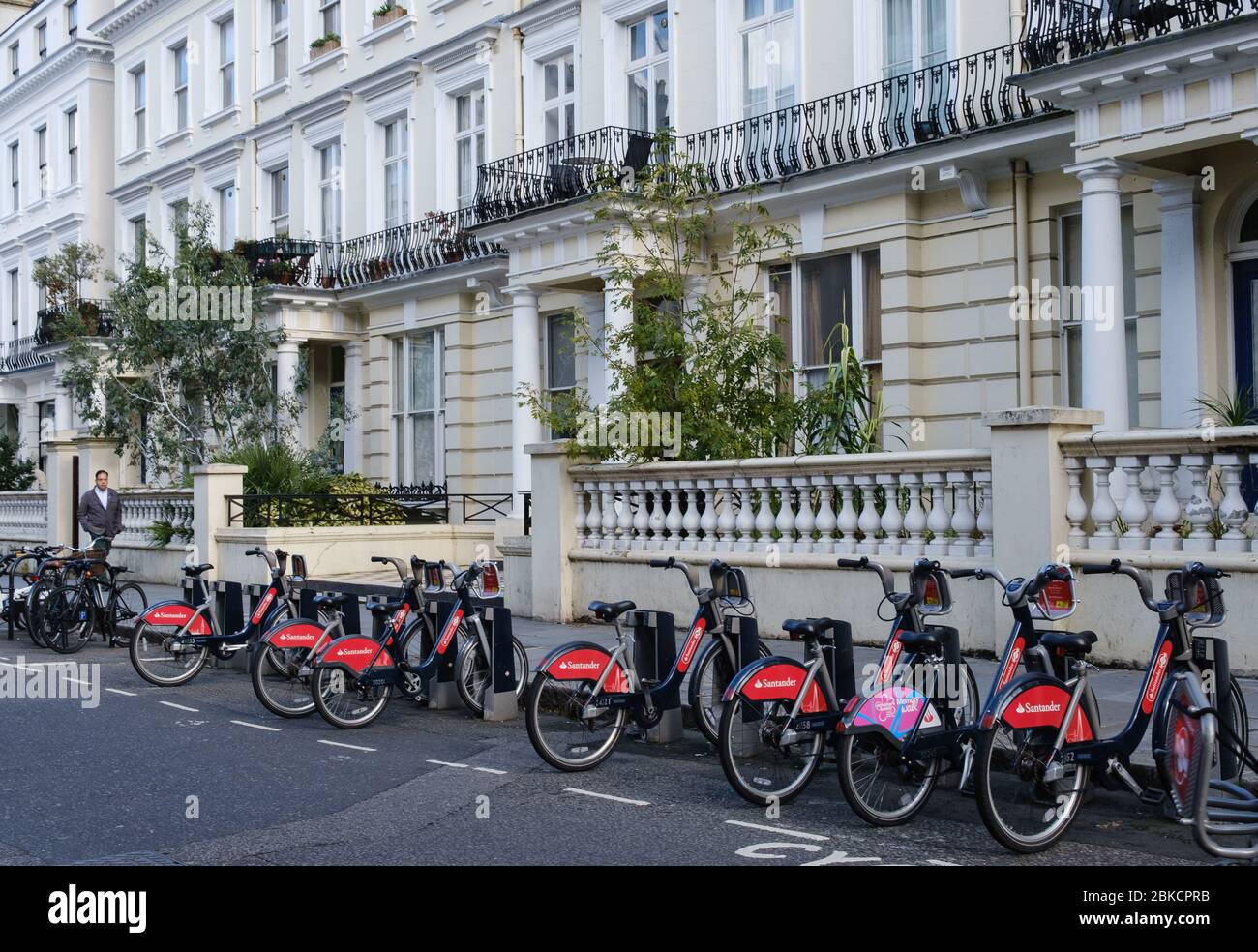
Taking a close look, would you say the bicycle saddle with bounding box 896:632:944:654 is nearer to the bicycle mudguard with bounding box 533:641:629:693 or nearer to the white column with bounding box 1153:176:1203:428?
the bicycle mudguard with bounding box 533:641:629:693

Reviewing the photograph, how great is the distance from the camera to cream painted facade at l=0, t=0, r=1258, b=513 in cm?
1391

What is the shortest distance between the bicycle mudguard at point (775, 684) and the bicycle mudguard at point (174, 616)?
20.7 ft

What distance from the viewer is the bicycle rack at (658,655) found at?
9234 mm

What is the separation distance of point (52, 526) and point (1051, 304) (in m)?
18.5

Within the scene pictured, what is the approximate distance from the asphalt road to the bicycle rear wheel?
4895 mm

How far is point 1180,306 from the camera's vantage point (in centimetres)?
1427

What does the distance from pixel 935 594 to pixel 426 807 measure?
9.45 ft

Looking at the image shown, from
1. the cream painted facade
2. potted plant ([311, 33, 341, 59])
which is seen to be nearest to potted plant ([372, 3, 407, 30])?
the cream painted facade

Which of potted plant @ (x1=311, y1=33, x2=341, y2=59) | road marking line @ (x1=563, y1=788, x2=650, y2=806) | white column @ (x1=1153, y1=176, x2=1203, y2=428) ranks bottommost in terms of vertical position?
road marking line @ (x1=563, y1=788, x2=650, y2=806)

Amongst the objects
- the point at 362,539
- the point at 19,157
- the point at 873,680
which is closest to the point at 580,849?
the point at 873,680

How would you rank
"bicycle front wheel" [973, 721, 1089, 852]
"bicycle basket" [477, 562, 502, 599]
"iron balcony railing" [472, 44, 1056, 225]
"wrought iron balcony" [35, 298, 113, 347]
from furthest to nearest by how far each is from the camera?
1. "wrought iron balcony" [35, 298, 113, 347]
2. "iron balcony railing" [472, 44, 1056, 225]
3. "bicycle basket" [477, 562, 502, 599]
4. "bicycle front wheel" [973, 721, 1089, 852]

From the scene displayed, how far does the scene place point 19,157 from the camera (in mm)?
40250

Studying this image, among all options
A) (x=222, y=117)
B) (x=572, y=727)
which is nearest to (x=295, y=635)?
(x=572, y=727)
